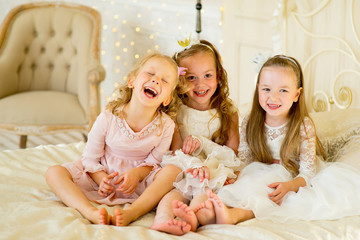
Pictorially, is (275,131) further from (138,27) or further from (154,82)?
(138,27)

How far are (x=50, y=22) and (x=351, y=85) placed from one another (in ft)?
7.20

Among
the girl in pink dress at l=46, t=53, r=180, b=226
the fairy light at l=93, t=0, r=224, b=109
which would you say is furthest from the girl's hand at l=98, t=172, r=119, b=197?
the fairy light at l=93, t=0, r=224, b=109

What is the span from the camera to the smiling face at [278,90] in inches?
56.6

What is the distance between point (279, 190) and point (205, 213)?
300 millimetres

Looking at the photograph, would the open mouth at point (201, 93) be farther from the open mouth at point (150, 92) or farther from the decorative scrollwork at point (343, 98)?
the decorative scrollwork at point (343, 98)

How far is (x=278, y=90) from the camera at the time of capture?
1.45 metres

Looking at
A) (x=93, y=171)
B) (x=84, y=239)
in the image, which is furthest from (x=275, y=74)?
(x=84, y=239)

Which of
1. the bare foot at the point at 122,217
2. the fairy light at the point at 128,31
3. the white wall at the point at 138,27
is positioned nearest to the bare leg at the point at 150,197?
the bare foot at the point at 122,217

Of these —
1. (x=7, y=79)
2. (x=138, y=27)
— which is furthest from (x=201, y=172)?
(x=138, y=27)

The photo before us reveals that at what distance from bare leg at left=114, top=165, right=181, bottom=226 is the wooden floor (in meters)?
2.27

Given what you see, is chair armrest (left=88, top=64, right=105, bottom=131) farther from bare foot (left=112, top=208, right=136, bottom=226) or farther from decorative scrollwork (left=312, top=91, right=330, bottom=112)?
bare foot (left=112, top=208, right=136, bottom=226)

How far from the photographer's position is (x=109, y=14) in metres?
3.55

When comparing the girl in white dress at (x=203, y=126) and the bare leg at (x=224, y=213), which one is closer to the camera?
the bare leg at (x=224, y=213)

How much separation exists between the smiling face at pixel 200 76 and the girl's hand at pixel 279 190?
0.49 m
